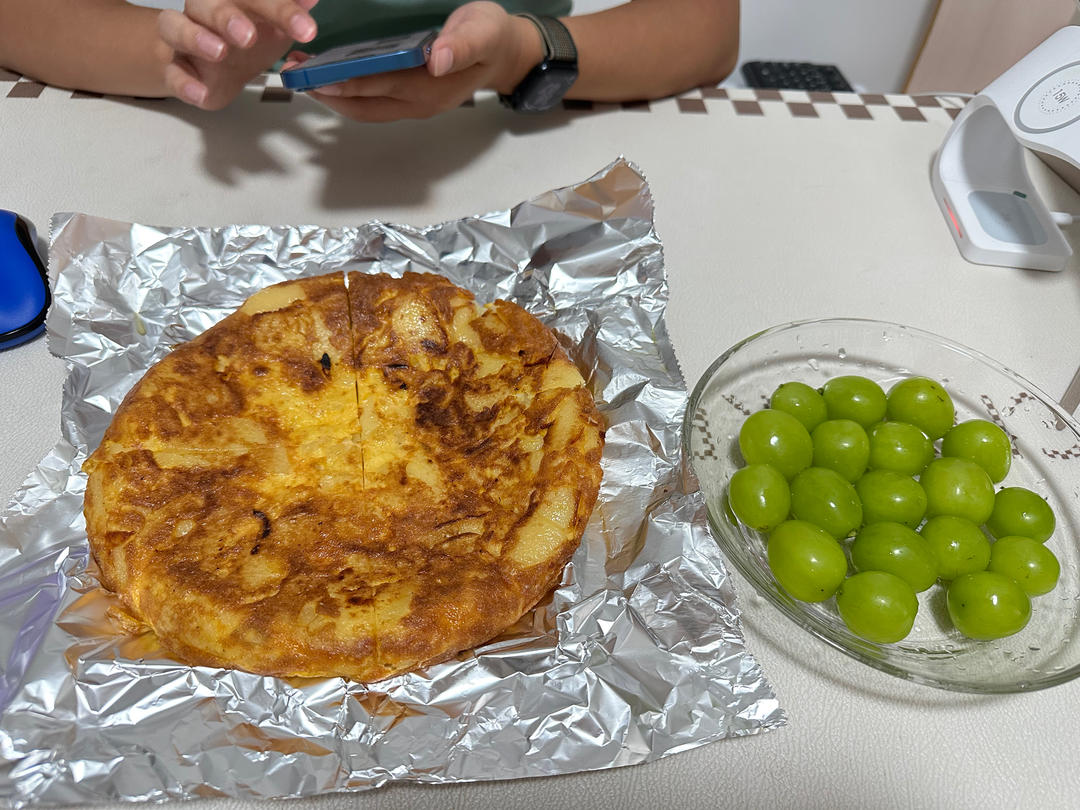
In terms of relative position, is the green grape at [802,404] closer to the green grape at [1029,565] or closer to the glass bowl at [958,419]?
the glass bowl at [958,419]

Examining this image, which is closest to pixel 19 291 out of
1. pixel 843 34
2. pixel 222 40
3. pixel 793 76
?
pixel 222 40

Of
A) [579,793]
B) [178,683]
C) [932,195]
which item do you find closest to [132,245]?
[178,683]

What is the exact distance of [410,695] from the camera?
1021 millimetres

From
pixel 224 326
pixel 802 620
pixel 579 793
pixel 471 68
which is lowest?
pixel 579 793

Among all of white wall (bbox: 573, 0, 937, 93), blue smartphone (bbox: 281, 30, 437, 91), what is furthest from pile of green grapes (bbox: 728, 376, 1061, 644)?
white wall (bbox: 573, 0, 937, 93)

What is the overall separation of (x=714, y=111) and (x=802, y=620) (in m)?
1.66

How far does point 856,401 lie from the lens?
4.22 ft

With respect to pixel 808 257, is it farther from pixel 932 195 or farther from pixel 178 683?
pixel 178 683

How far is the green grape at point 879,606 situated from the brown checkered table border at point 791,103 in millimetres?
1592

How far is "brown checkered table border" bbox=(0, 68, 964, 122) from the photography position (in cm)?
221

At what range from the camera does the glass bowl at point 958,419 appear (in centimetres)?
102

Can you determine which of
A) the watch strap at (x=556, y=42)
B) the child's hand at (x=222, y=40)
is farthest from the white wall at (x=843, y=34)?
the child's hand at (x=222, y=40)

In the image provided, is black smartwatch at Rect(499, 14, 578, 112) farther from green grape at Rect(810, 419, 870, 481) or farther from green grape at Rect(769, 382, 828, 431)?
green grape at Rect(810, 419, 870, 481)

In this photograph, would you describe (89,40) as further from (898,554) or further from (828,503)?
(898,554)
